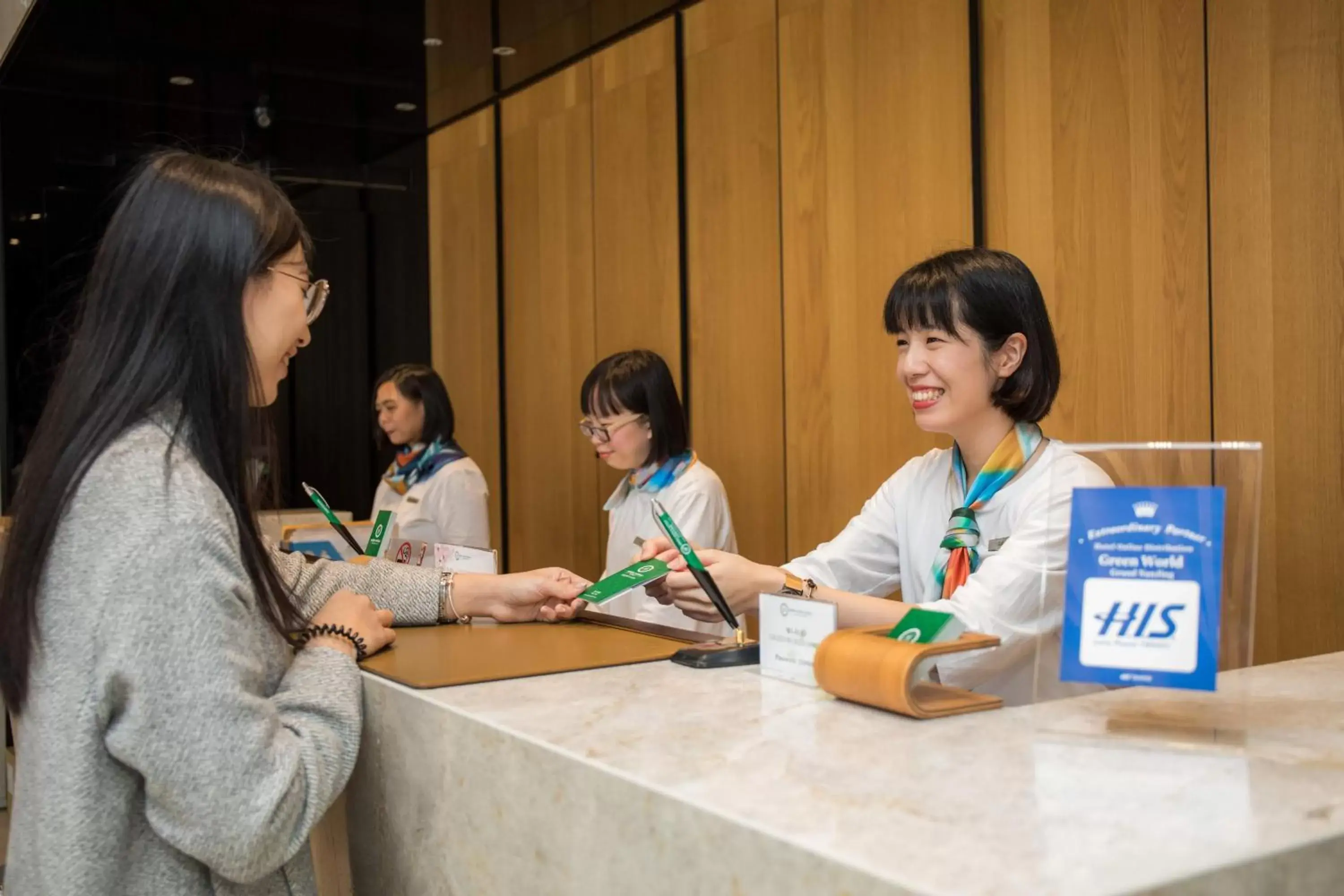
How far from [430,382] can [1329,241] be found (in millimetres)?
3172

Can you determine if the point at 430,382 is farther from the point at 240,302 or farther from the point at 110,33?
the point at 240,302

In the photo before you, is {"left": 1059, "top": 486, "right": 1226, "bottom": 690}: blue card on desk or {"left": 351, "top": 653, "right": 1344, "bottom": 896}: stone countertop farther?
{"left": 1059, "top": 486, "right": 1226, "bottom": 690}: blue card on desk

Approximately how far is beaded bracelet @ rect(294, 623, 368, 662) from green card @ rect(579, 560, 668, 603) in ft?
1.05

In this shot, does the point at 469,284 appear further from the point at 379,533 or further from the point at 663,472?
the point at 379,533

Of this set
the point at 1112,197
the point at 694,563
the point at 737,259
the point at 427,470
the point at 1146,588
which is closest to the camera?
the point at 1146,588

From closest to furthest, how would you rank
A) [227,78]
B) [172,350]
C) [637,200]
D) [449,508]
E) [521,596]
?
1. [172,350]
2. [521,596]
3. [449,508]
4. [637,200]
5. [227,78]

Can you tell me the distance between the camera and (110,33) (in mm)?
4730

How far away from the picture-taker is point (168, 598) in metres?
1.06

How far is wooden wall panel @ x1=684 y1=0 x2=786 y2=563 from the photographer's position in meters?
3.98

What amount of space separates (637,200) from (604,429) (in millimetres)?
1434

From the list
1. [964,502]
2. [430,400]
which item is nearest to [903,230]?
[964,502]

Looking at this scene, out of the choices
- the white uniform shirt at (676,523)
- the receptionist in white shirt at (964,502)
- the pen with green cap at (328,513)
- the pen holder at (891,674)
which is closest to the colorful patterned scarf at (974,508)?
the receptionist in white shirt at (964,502)

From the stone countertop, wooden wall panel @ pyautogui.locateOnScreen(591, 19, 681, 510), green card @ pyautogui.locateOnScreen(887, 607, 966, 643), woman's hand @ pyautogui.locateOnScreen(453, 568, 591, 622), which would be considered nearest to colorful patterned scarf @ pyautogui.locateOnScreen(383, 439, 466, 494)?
wooden wall panel @ pyautogui.locateOnScreen(591, 19, 681, 510)

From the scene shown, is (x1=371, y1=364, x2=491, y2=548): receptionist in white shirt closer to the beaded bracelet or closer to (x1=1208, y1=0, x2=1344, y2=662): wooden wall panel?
(x1=1208, y1=0, x2=1344, y2=662): wooden wall panel
